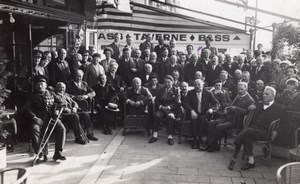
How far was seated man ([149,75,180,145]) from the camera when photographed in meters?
8.16

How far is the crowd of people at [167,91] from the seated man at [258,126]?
0.06 ft

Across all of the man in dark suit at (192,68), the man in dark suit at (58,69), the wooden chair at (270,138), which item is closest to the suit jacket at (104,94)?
the man in dark suit at (58,69)

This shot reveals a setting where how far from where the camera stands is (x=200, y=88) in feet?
26.3

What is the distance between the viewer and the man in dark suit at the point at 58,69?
8.72 metres

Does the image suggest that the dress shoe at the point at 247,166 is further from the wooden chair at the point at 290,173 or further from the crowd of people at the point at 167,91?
the wooden chair at the point at 290,173

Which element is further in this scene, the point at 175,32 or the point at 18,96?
the point at 175,32

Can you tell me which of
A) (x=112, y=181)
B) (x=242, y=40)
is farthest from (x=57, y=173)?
(x=242, y=40)

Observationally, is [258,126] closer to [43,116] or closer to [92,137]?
[92,137]

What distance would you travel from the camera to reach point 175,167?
6.43m

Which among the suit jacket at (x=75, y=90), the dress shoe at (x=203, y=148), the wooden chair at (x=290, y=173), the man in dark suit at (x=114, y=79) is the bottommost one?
the dress shoe at (x=203, y=148)

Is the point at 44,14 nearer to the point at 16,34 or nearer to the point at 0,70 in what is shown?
the point at 16,34

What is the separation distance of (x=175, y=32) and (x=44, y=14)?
18.2ft

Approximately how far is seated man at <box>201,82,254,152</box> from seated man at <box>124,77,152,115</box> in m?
1.77

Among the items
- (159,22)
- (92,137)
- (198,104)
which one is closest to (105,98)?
(92,137)
